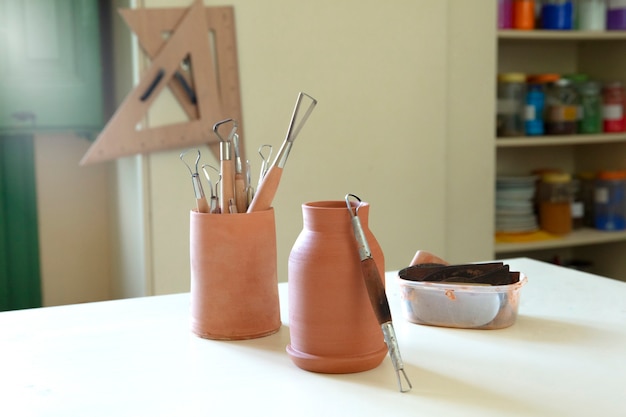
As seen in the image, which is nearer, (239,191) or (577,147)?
(239,191)

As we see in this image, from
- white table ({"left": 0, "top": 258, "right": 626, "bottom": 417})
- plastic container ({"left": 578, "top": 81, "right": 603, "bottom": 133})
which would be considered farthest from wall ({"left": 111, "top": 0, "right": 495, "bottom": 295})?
white table ({"left": 0, "top": 258, "right": 626, "bottom": 417})

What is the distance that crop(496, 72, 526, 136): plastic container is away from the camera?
9.16 feet

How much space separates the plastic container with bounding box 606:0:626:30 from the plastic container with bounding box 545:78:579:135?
0.29 meters

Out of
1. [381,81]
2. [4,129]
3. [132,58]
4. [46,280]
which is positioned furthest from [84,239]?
[381,81]

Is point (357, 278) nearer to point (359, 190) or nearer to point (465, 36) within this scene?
point (359, 190)

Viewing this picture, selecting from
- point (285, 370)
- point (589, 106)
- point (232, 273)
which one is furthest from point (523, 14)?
point (285, 370)

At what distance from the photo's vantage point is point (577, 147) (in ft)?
10.6

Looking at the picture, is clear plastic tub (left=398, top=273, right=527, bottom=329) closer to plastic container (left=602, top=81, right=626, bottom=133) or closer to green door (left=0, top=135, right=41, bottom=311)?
green door (left=0, top=135, right=41, bottom=311)

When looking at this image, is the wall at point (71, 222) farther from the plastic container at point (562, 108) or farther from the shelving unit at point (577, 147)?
the plastic container at point (562, 108)

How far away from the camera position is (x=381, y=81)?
2469 millimetres

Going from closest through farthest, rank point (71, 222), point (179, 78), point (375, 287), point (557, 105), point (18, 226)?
point (375, 287) → point (179, 78) → point (18, 226) → point (71, 222) → point (557, 105)

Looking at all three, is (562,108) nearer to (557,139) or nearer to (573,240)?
(557,139)

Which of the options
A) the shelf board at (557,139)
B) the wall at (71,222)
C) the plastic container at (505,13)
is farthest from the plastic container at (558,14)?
the wall at (71,222)

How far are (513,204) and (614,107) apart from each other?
56 cm
